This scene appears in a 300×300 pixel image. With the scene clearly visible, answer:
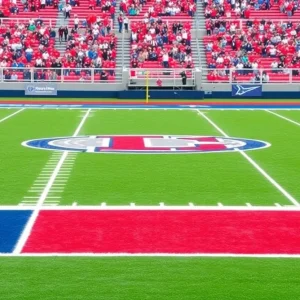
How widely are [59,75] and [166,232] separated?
103 ft

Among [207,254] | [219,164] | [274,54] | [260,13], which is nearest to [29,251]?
[207,254]

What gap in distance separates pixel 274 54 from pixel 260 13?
6079mm

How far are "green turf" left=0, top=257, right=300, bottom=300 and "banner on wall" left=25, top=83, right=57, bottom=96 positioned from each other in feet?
105

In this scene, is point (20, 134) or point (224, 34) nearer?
point (20, 134)

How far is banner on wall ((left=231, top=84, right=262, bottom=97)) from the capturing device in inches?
1522

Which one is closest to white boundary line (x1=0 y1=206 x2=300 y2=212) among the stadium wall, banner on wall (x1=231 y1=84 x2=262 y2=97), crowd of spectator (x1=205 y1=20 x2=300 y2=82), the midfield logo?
the midfield logo

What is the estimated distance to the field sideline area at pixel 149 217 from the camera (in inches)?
233

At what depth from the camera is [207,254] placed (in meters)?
6.80

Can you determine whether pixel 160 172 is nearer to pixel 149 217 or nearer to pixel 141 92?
pixel 149 217

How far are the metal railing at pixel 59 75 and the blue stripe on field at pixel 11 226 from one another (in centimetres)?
2994

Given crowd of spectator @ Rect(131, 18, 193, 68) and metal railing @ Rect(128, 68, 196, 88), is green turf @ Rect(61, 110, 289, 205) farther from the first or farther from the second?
crowd of spectator @ Rect(131, 18, 193, 68)

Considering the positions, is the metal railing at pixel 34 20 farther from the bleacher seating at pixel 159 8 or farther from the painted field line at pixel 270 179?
the painted field line at pixel 270 179

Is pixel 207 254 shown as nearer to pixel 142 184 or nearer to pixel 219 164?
pixel 142 184

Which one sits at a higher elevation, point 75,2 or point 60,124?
point 75,2
